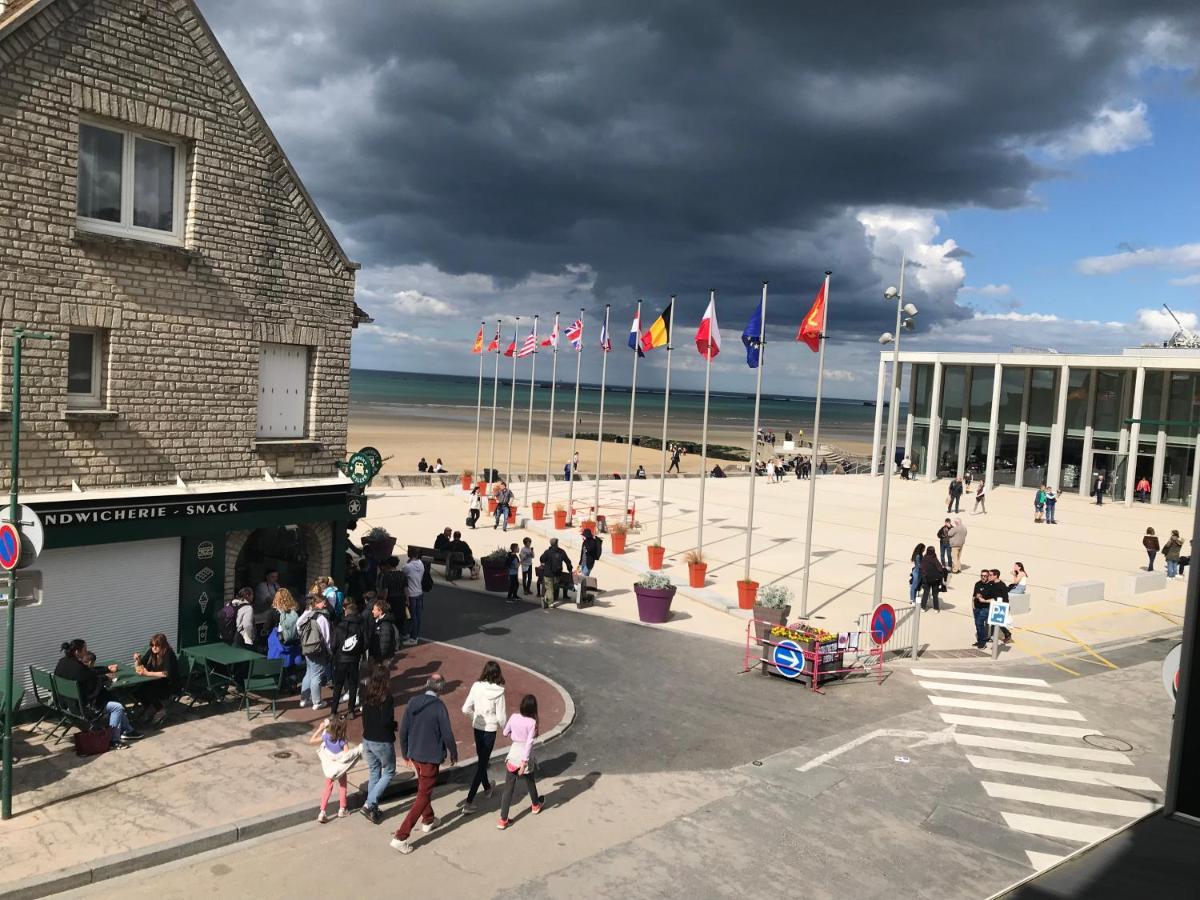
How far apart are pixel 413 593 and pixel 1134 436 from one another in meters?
45.9

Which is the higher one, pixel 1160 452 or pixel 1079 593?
pixel 1160 452

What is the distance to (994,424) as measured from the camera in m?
56.0

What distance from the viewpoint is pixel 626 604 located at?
22797 millimetres

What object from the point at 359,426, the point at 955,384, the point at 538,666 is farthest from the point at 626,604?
the point at 359,426

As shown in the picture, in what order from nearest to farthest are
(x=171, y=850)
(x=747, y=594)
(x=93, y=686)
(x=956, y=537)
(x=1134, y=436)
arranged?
(x=171, y=850) < (x=93, y=686) < (x=747, y=594) < (x=956, y=537) < (x=1134, y=436)

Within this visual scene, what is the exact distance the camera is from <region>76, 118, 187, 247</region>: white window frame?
44.5 feet

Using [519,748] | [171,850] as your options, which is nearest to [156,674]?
[171,850]

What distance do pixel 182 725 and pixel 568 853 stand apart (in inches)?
253

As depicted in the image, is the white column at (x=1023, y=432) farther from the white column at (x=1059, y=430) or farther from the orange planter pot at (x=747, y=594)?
the orange planter pot at (x=747, y=594)

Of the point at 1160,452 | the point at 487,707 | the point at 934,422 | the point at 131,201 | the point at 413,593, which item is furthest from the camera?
the point at 934,422

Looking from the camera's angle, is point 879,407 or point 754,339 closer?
point 754,339

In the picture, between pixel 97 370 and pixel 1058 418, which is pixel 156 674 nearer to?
pixel 97 370

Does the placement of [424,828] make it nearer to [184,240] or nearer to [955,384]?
[184,240]

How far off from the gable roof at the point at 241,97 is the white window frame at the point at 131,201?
133 centimetres
